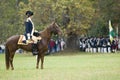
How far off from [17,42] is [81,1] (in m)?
30.8

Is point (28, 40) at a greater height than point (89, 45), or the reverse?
point (28, 40)

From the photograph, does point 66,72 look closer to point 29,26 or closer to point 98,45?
point 29,26

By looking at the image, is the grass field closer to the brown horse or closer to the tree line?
the brown horse

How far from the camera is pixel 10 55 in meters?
22.7

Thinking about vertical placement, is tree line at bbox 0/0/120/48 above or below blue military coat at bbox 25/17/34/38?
below

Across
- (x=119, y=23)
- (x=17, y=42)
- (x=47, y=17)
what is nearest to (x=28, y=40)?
(x=17, y=42)

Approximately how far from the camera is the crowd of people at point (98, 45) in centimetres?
5151

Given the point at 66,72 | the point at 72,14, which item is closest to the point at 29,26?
the point at 66,72

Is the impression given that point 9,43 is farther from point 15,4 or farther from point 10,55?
point 15,4

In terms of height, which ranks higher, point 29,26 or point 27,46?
point 29,26

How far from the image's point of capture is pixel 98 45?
2148 inches

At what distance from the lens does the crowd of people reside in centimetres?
5151

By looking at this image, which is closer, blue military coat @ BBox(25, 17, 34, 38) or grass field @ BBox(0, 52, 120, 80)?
grass field @ BBox(0, 52, 120, 80)

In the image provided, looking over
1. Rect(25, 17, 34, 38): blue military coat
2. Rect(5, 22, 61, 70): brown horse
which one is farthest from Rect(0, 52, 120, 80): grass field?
Rect(25, 17, 34, 38): blue military coat
